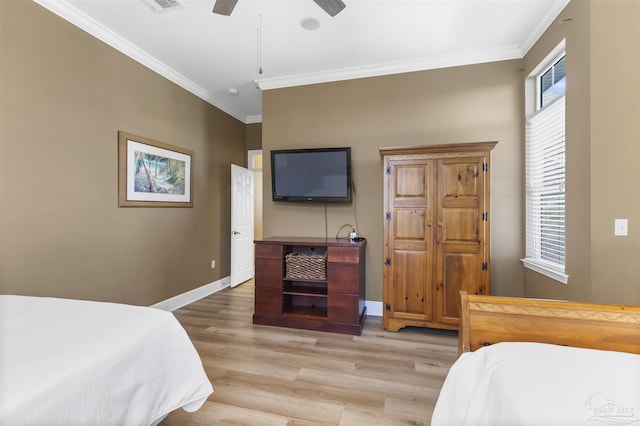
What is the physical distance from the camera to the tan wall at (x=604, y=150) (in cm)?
173

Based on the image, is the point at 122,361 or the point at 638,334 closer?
the point at 122,361

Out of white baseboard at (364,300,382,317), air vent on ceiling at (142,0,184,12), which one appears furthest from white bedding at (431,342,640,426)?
air vent on ceiling at (142,0,184,12)

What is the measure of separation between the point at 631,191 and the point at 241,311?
368cm

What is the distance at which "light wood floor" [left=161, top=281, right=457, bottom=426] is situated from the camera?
170cm

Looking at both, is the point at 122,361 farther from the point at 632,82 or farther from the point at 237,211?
the point at 237,211

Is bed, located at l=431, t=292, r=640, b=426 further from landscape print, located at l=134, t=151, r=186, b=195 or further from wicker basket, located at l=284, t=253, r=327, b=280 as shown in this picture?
landscape print, located at l=134, t=151, r=186, b=195

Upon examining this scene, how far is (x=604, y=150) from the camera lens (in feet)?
6.03

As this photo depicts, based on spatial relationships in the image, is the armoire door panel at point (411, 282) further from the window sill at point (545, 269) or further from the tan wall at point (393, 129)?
the window sill at point (545, 269)

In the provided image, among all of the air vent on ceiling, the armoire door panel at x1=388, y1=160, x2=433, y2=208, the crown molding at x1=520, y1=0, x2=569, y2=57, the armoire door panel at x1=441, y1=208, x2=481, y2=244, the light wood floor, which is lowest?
the light wood floor

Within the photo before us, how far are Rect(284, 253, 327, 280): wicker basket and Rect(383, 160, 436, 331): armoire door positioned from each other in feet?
2.20

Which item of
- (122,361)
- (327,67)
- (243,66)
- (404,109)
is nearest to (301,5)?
(327,67)

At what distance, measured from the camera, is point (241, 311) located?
3.46 meters

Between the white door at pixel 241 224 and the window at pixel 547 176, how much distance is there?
3.88 metres

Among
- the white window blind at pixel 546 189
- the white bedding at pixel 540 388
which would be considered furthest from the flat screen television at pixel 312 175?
the white bedding at pixel 540 388
